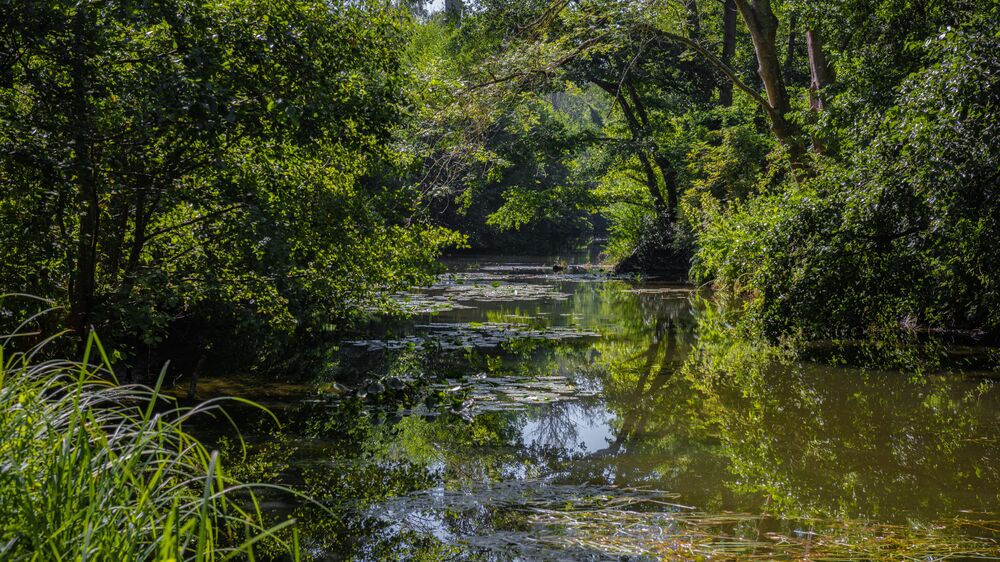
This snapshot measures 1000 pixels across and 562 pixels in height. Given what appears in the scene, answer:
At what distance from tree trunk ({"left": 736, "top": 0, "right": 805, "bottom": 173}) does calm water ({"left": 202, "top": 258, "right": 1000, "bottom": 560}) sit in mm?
4538

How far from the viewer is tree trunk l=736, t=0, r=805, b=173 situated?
13.5 metres

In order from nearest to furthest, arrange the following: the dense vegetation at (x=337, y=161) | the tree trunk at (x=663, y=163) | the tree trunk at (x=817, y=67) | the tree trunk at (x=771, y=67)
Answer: the dense vegetation at (x=337, y=161)
the tree trunk at (x=771, y=67)
the tree trunk at (x=817, y=67)
the tree trunk at (x=663, y=163)

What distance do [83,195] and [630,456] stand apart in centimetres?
477

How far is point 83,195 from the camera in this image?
20.0ft

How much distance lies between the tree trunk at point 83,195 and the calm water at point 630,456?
179 centimetres

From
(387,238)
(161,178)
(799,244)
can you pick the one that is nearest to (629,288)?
(799,244)

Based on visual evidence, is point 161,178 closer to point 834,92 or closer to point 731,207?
point 834,92

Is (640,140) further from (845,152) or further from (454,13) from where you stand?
(845,152)

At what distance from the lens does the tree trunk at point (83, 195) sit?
553 centimetres

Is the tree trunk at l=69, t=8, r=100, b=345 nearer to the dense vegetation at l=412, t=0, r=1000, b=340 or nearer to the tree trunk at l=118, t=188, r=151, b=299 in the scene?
the tree trunk at l=118, t=188, r=151, b=299

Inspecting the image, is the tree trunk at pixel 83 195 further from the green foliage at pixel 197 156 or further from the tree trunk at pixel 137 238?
the tree trunk at pixel 137 238

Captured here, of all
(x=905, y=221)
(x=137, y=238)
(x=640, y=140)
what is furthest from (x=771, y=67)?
(x=640, y=140)

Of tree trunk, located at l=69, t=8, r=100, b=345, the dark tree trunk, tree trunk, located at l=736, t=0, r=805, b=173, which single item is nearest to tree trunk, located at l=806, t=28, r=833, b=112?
tree trunk, located at l=736, t=0, r=805, b=173

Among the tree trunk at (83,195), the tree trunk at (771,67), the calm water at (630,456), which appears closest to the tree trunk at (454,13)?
the tree trunk at (771,67)
